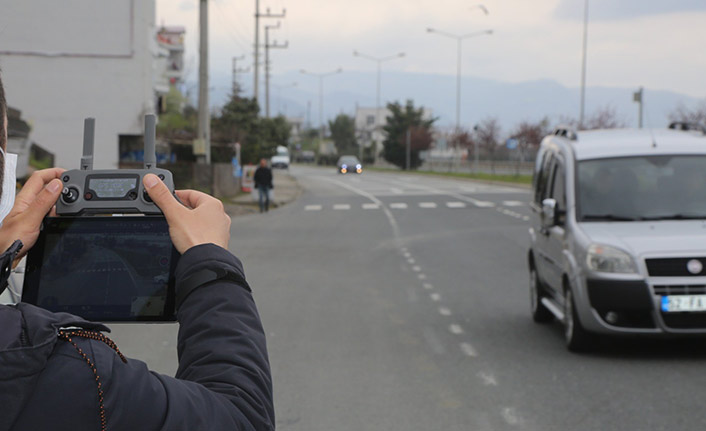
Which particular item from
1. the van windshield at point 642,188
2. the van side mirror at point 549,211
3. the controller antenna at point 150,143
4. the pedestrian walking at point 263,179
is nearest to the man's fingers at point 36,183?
the controller antenna at point 150,143

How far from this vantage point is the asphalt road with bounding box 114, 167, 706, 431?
21.9ft

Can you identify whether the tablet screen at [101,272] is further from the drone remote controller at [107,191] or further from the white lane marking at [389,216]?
the white lane marking at [389,216]

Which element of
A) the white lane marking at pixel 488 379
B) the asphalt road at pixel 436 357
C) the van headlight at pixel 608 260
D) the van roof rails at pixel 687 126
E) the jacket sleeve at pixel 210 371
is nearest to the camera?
the jacket sleeve at pixel 210 371

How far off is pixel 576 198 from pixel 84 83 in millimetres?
24174

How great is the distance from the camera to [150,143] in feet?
6.89

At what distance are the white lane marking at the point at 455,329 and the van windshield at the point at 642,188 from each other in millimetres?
1682

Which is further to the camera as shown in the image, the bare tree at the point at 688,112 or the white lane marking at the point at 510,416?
the bare tree at the point at 688,112

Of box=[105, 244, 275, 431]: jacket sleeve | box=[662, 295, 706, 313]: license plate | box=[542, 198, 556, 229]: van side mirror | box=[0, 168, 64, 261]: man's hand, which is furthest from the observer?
box=[542, 198, 556, 229]: van side mirror

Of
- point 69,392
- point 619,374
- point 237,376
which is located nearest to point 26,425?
point 69,392

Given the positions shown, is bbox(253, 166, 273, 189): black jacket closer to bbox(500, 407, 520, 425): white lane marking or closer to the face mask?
bbox(500, 407, 520, 425): white lane marking

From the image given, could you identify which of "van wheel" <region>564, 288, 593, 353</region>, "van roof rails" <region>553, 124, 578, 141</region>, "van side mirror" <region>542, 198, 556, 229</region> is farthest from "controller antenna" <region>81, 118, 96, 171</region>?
"van roof rails" <region>553, 124, 578, 141</region>

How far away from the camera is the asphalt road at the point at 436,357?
668cm

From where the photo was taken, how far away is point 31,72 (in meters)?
30.2

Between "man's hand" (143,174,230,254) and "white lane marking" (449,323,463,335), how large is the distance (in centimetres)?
846
